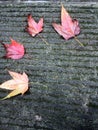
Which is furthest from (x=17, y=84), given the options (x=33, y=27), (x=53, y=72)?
(x=33, y=27)

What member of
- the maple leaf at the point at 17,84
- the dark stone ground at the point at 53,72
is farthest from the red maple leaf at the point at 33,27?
the maple leaf at the point at 17,84

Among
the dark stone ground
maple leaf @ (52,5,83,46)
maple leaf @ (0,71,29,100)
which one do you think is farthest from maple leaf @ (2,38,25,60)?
maple leaf @ (52,5,83,46)

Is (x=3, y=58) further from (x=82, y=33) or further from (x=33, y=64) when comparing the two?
(x=82, y=33)

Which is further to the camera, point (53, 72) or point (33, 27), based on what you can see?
point (33, 27)

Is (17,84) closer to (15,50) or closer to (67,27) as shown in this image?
(15,50)

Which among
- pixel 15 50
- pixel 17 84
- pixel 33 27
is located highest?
pixel 33 27

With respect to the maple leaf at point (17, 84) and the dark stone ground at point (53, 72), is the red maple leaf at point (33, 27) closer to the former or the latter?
the dark stone ground at point (53, 72)

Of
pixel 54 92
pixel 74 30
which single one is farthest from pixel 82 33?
pixel 54 92
